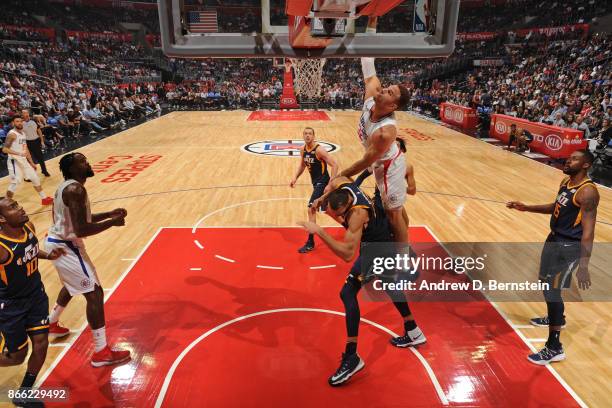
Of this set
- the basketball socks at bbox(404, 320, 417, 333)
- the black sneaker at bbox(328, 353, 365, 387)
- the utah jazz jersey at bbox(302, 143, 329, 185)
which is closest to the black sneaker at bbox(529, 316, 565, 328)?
the basketball socks at bbox(404, 320, 417, 333)

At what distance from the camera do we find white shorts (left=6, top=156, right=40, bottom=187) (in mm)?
8172

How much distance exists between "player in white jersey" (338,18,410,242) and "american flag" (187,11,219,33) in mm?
1485

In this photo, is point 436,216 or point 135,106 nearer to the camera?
point 436,216

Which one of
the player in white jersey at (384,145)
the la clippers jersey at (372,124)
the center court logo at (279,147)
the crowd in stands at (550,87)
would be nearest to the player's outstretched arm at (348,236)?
the player in white jersey at (384,145)

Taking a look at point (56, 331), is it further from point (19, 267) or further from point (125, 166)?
point (125, 166)

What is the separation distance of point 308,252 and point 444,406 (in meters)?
3.13

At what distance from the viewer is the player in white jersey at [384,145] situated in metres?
3.85

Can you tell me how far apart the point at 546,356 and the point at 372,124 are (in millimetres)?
2655

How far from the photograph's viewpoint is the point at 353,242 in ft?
10.6

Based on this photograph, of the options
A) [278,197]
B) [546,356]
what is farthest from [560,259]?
[278,197]

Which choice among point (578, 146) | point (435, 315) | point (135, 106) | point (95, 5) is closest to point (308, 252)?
point (435, 315)

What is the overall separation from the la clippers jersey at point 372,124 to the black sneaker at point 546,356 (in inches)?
89.4

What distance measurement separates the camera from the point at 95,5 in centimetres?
3753

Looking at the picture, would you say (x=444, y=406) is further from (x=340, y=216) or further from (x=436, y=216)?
(x=436, y=216)
